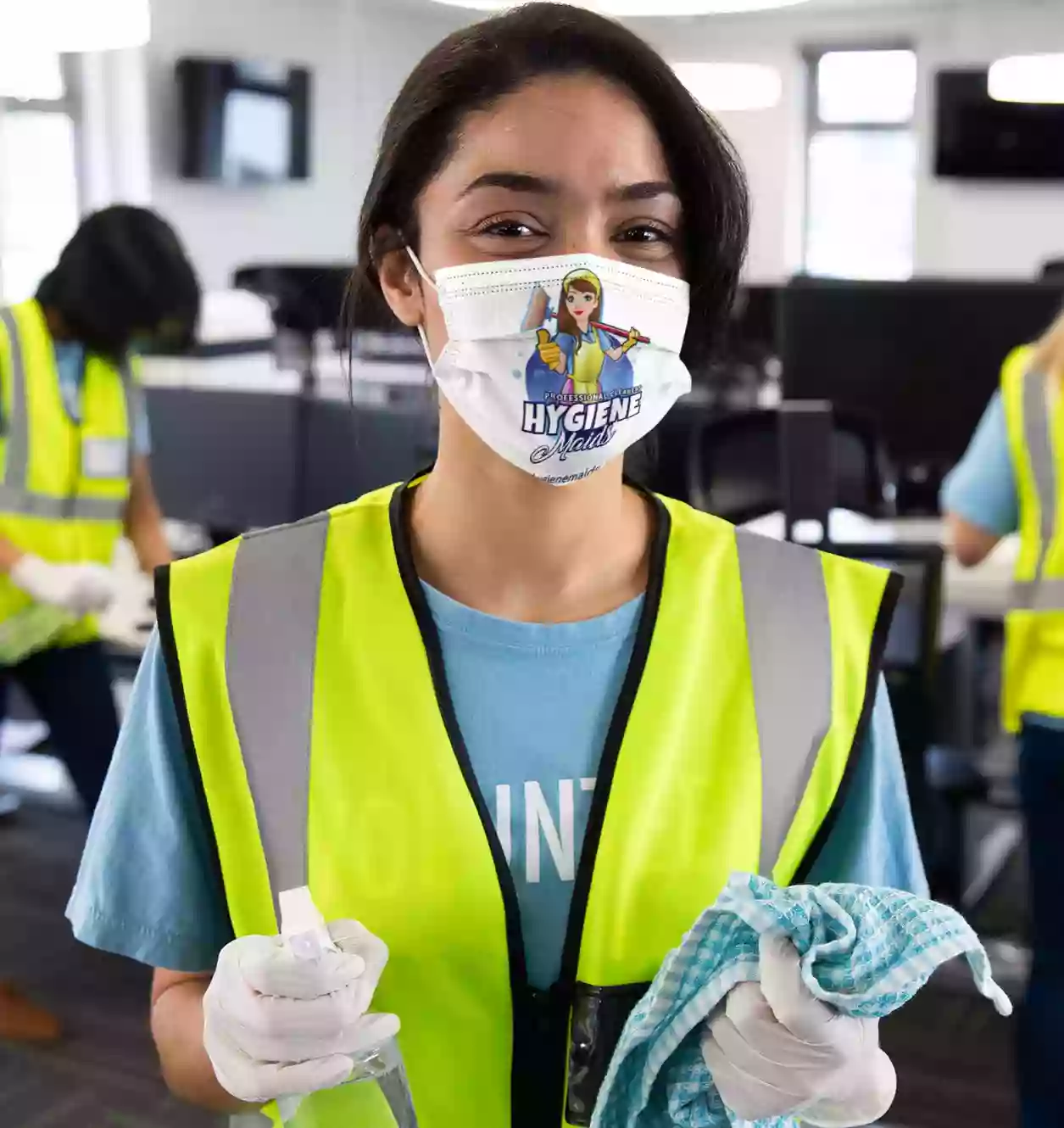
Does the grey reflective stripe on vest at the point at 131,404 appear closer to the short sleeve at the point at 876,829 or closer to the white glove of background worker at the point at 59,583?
the white glove of background worker at the point at 59,583

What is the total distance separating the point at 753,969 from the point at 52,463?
88.1 inches

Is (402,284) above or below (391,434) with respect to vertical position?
above

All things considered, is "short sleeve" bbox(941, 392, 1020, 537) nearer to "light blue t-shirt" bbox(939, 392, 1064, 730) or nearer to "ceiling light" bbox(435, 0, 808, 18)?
"light blue t-shirt" bbox(939, 392, 1064, 730)

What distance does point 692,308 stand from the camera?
4.02 ft

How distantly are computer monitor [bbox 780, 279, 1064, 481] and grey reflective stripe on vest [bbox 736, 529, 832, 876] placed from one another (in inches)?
104

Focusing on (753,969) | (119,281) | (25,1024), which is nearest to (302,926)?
(753,969)

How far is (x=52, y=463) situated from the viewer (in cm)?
276

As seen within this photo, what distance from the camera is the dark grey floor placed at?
2.62 metres

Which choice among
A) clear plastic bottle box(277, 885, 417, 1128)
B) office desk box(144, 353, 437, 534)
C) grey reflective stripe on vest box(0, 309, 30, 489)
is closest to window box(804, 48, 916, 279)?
office desk box(144, 353, 437, 534)

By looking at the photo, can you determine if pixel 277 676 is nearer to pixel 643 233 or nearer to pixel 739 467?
pixel 643 233

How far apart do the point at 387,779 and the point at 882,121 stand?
34.3ft

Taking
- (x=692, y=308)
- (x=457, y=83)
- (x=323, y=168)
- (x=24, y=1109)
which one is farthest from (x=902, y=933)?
(x=323, y=168)

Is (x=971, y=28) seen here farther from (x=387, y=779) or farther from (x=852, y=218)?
(x=387, y=779)

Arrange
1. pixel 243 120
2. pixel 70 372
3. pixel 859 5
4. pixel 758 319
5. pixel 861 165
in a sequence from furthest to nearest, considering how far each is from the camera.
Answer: pixel 861 165 < pixel 859 5 < pixel 243 120 < pixel 758 319 < pixel 70 372
